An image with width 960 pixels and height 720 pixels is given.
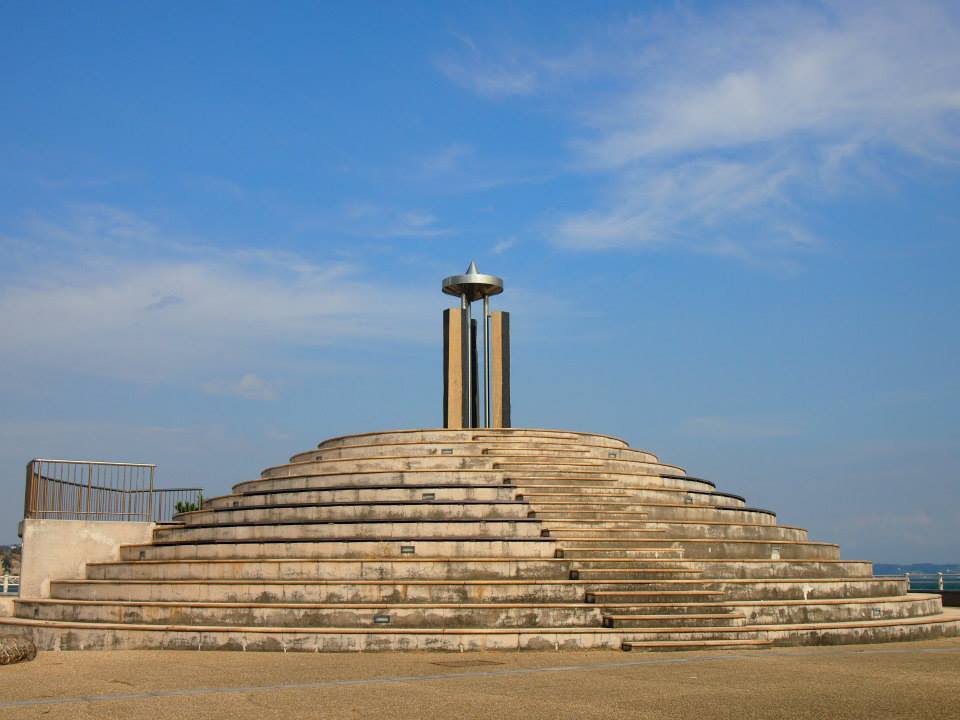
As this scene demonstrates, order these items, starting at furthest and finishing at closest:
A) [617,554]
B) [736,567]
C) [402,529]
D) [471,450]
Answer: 1. [471,450]
2. [402,529]
3. [736,567]
4. [617,554]

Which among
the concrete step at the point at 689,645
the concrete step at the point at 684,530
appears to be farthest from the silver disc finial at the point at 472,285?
the concrete step at the point at 689,645

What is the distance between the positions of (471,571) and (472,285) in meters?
13.5

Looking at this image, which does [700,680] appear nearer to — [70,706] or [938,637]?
[70,706]

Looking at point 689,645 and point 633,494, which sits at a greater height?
point 633,494

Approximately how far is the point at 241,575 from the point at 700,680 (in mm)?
9483

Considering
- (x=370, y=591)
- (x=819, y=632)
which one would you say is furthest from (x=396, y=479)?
(x=819, y=632)

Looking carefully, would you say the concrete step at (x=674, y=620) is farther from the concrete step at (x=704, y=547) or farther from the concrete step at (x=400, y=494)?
the concrete step at (x=400, y=494)

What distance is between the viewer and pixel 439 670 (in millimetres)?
13711

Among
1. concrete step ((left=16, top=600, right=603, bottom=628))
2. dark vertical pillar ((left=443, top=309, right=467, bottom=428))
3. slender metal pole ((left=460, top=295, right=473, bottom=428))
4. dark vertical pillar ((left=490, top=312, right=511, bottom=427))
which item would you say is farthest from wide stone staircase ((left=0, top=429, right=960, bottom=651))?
dark vertical pillar ((left=490, top=312, right=511, bottom=427))

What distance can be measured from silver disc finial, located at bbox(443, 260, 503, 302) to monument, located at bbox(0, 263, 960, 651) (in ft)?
20.9

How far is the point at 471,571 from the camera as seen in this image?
18234mm

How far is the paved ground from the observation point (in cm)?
1027

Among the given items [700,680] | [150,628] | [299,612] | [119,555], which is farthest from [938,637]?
[119,555]

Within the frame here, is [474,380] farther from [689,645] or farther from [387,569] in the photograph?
[689,645]
